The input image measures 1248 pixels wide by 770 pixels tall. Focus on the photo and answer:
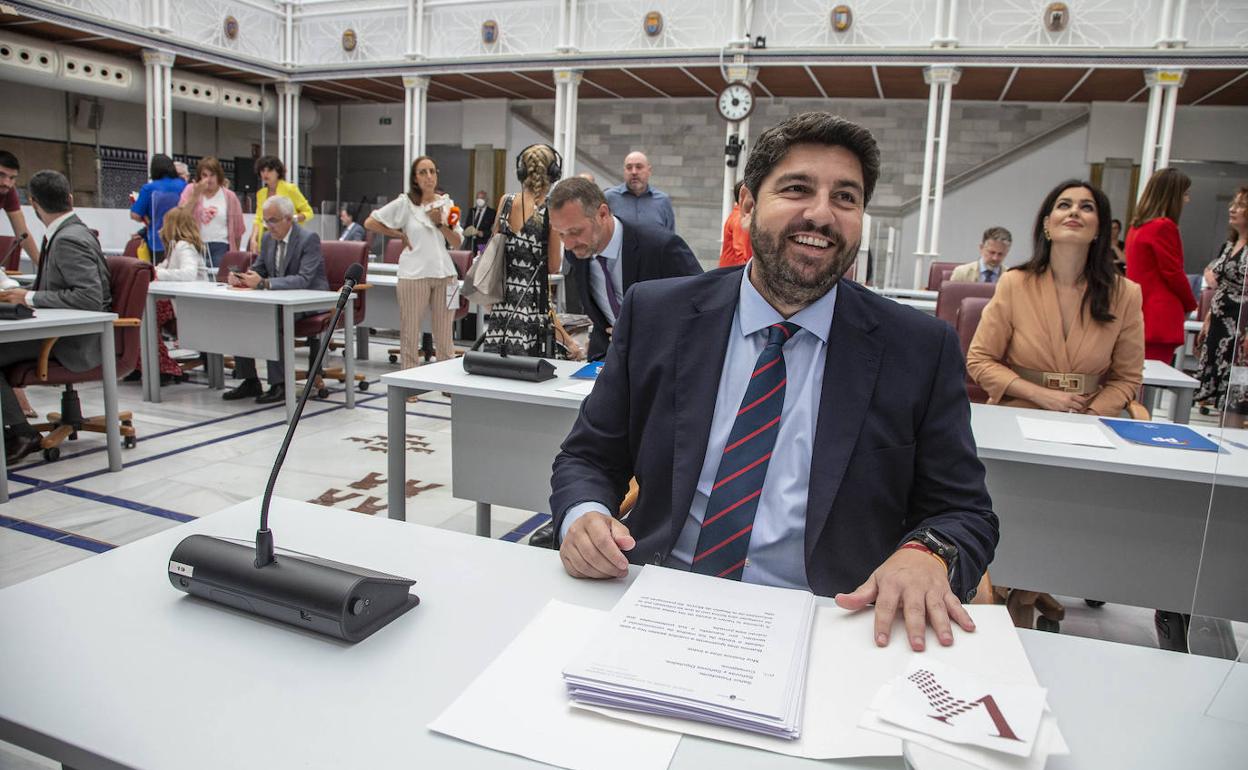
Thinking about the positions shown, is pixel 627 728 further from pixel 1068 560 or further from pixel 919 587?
pixel 1068 560

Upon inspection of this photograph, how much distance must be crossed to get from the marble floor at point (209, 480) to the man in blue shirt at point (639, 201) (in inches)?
77.9

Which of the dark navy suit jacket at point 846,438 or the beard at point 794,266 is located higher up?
the beard at point 794,266

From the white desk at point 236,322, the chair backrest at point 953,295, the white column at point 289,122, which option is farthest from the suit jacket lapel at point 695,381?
the white column at point 289,122

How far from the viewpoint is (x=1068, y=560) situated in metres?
2.31

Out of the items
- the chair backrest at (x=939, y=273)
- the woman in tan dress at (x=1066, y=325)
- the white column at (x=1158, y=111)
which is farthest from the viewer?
the white column at (x=1158, y=111)

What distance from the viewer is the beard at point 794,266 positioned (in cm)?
142

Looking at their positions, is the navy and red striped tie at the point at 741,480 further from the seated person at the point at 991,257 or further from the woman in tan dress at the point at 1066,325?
the seated person at the point at 991,257

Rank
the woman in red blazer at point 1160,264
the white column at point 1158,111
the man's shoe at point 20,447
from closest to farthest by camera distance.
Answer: the woman in red blazer at point 1160,264 < the man's shoe at point 20,447 < the white column at point 1158,111

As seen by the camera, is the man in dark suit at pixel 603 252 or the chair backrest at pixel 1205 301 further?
the chair backrest at pixel 1205 301

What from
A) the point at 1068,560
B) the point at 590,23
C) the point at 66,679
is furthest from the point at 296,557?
the point at 590,23

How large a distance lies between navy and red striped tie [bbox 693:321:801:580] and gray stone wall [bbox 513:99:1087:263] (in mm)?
11664

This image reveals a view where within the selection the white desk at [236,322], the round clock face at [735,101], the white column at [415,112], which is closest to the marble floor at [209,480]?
the white desk at [236,322]

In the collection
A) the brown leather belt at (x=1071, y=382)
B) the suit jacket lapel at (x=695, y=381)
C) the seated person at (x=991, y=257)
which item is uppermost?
the seated person at (x=991, y=257)

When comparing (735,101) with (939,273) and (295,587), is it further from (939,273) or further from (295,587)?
(295,587)
